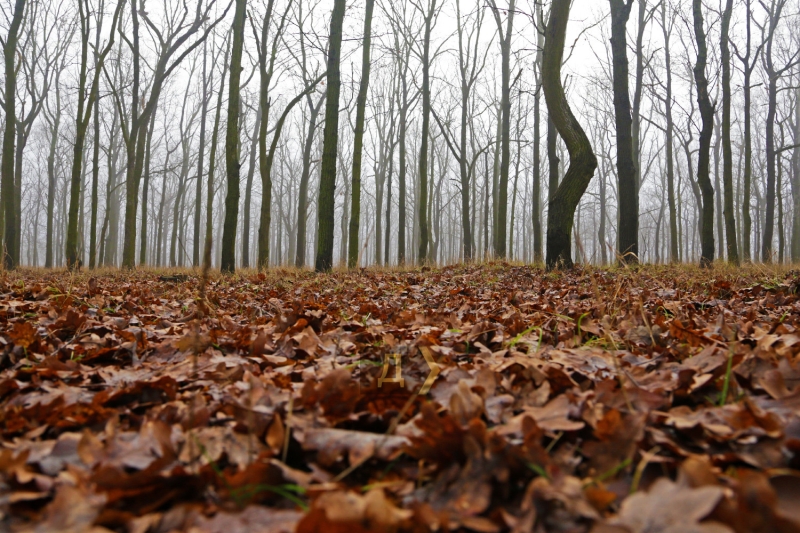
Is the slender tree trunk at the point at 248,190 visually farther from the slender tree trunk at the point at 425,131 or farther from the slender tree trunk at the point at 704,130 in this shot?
the slender tree trunk at the point at 704,130

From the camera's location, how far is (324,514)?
75 cm

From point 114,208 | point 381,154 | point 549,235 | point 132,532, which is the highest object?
point 381,154

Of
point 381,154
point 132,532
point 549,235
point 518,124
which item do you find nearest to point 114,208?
point 381,154

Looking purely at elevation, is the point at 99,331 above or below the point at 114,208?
below

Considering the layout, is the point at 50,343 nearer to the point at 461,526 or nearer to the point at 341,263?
the point at 461,526

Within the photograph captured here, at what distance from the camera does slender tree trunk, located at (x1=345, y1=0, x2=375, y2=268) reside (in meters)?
11.1

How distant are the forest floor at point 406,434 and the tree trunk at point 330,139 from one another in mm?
7002

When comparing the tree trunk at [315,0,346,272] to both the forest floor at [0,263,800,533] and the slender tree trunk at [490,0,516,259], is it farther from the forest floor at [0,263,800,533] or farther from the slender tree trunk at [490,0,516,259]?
the forest floor at [0,263,800,533]

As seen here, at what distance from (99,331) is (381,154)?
25.0m

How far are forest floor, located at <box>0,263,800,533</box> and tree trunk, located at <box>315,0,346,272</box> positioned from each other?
7002 millimetres

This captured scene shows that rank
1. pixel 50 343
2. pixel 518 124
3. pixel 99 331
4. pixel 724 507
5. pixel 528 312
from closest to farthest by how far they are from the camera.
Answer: pixel 724 507 < pixel 50 343 < pixel 99 331 < pixel 528 312 < pixel 518 124

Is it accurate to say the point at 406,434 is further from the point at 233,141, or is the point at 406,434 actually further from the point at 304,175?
the point at 304,175

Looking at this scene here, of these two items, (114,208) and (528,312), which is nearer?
(528,312)

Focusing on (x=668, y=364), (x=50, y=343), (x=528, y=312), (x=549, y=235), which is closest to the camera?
(x=668, y=364)
